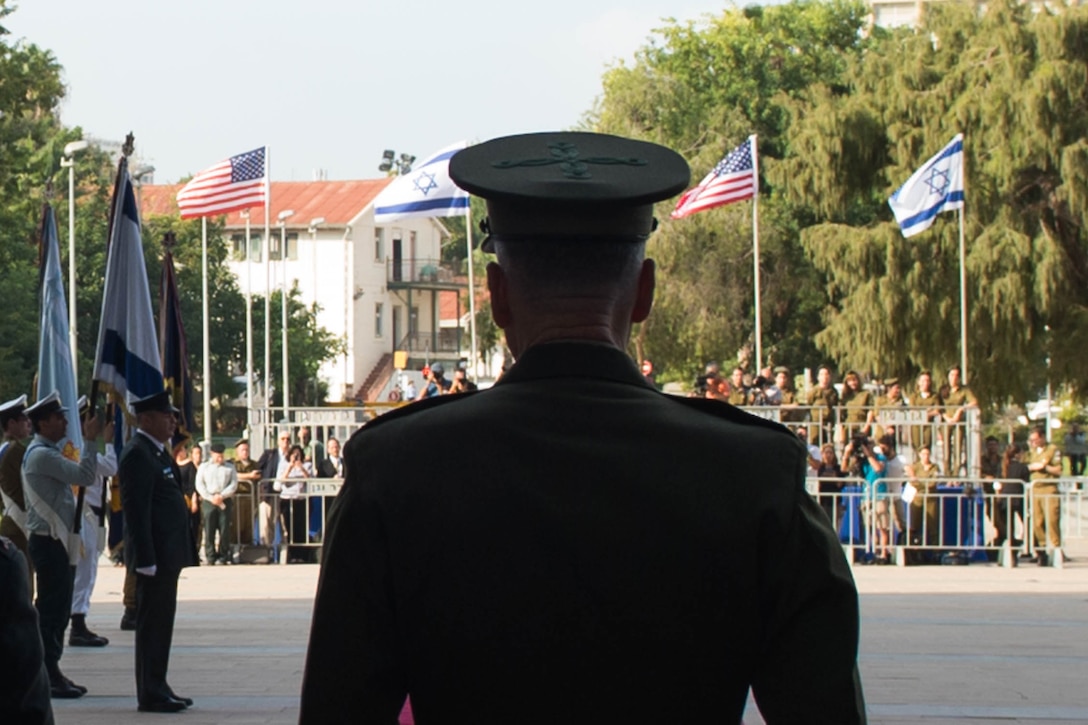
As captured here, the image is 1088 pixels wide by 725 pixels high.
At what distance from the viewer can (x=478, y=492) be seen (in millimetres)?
2330

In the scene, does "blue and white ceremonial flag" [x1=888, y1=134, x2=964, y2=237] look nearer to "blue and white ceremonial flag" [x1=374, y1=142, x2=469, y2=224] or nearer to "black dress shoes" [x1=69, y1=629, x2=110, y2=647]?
"blue and white ceremonial flag" [x1=374, y1=142, x2=469, y2=224]

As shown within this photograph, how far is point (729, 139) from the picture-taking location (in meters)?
47.2

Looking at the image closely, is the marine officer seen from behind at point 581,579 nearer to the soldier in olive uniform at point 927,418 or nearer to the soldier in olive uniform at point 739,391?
the soldier in olive uniform at point 739,391

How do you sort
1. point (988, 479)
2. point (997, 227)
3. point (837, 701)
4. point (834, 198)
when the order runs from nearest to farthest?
point (837, 701), point (988, 479), point (997, 227), point (834, 198)

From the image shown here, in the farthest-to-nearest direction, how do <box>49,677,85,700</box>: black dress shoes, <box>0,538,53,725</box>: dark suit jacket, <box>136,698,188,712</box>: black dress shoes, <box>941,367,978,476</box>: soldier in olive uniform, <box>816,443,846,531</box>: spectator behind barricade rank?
1. <box>941,367,978,476</box>: soldier in olive uniform
2. <box>816,443,846,531</box>: spectator behind barricade
3. <box>49,677,85,700</box>: black dress shoes
4. <box>136,698,188,712</box>: black dress shoes
5. <box>0,538,53,725</box>: dark suit jacket

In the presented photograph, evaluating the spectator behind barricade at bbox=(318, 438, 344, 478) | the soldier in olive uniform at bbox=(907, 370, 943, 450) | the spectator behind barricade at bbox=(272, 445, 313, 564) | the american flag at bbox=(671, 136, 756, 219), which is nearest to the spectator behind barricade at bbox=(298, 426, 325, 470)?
the spectator behind barricade at bbox=(318, 438, 344, 478)

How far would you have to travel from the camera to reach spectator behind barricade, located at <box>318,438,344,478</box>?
22875 mm

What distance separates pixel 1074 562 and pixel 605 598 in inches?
808

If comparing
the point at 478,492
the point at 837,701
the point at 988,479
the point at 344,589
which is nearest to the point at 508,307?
the point at 478,492

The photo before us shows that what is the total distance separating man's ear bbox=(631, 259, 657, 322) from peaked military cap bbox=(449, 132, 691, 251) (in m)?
0.05

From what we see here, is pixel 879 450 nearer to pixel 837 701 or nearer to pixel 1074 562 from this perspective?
pixel 1074 562

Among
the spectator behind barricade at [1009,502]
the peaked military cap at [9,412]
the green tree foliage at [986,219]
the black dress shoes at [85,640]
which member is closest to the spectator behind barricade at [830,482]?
the spectator behind barricade at [1009,502]

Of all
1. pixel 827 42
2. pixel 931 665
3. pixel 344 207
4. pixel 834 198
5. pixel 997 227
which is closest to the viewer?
pixel 931 665

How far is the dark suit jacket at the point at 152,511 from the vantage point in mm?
9922
